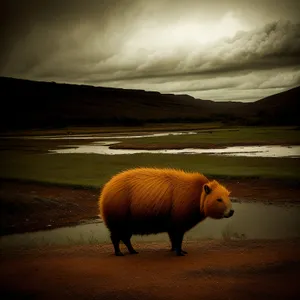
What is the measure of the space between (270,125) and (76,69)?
13.7ft

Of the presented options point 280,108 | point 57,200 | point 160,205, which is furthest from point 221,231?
point 57,200

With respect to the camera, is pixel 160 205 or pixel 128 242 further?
pixel 128 242

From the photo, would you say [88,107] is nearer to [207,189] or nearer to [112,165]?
[112,165]

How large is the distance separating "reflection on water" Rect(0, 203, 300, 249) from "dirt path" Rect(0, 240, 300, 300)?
1131mm

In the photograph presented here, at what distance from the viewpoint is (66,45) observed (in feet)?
24.4

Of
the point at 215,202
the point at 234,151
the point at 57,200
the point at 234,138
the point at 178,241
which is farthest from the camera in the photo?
the point at 234,138

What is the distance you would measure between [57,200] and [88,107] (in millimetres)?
2752

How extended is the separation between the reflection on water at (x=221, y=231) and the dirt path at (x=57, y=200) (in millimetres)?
330

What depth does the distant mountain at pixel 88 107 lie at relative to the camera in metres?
7.91

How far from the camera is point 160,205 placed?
4.75 m

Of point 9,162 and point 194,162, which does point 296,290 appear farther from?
point 194,162

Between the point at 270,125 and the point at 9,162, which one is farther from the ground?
the point at 270,125

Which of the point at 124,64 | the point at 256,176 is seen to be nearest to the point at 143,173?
the point at 124,64

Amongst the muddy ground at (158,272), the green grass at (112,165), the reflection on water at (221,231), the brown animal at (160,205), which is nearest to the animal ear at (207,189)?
the brown animal at (160,205)
